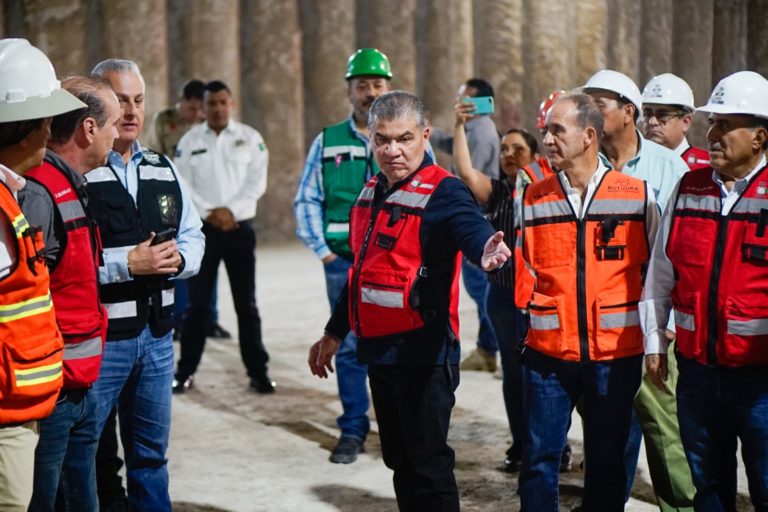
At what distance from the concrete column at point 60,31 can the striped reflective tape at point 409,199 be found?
849 cm

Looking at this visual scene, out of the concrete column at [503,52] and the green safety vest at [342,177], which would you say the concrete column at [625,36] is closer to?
the concrete column at [503,52]

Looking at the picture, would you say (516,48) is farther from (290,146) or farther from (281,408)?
(281,408)

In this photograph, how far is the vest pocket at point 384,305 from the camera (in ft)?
10.9

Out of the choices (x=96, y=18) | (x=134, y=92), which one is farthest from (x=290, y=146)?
(x=134, y=92)

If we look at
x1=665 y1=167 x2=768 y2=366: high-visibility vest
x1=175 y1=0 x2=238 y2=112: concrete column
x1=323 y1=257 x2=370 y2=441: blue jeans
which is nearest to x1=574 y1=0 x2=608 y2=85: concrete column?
x1=175 y1=0 x2=238 y2=112: concrete column

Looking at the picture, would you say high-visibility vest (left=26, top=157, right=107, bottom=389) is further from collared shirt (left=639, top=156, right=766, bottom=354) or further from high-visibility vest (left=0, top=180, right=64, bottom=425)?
collared shirt (left=639, top=156, right=766, bottom=354)

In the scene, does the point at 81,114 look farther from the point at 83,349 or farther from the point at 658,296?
the point at 658,296

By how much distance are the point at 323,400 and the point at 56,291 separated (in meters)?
3.31

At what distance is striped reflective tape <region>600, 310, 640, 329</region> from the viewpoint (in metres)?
3.33

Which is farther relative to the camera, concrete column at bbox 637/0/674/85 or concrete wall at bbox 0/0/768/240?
concrete wall at bbox 0/0/768/240

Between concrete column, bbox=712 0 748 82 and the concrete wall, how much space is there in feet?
11.1

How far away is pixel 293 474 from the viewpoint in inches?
188

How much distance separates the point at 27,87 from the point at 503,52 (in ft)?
33.4

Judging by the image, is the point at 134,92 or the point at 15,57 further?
the point at 134,92
